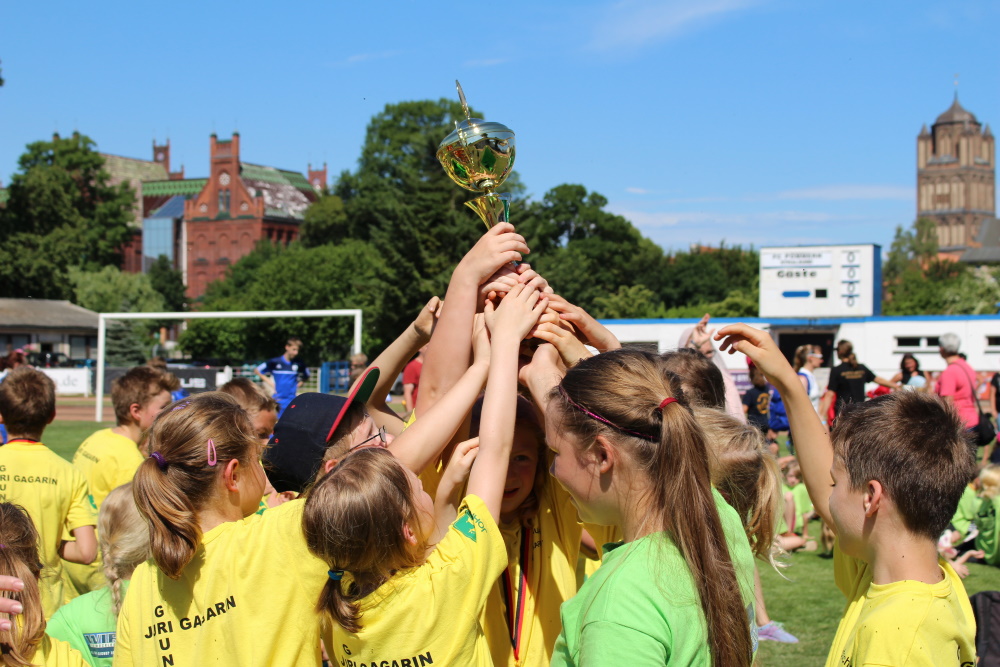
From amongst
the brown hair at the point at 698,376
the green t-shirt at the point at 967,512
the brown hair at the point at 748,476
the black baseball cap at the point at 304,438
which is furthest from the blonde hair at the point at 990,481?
the black baseball cap at the point at 304,438

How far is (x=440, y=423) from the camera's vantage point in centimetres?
234

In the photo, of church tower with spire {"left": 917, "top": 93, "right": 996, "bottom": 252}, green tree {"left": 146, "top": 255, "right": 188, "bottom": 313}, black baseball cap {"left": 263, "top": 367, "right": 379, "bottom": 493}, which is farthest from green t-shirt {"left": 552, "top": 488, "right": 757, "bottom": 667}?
church tower with spire {"left": 917, "top": 93, "right": 996, "bottom": 252}

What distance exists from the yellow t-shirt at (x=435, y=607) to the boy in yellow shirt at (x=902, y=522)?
35.3 inches

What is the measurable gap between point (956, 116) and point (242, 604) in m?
185

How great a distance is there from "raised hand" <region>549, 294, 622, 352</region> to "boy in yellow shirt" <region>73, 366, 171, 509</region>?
308 cm

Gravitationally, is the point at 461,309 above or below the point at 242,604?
above

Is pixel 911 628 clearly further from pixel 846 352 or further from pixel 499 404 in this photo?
pixel 846 352

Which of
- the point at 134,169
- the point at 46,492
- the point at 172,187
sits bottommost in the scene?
the point at 46,492

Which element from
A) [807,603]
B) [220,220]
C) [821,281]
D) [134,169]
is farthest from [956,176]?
[807,603]

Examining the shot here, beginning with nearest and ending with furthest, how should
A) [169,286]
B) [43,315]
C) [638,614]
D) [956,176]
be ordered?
[638,614], [43,315], [169,286], [956,176]

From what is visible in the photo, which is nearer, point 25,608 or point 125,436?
point 25,608

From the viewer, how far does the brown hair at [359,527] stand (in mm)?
2051

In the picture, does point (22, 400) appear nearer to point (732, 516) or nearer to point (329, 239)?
point (732, 516)

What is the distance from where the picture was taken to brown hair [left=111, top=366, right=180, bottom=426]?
196 inches
